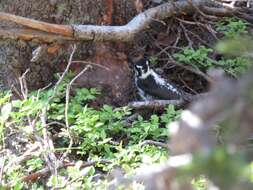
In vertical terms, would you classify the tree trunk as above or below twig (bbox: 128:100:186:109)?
above

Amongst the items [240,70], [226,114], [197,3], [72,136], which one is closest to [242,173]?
[226,114]

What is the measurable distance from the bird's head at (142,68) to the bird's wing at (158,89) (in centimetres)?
4

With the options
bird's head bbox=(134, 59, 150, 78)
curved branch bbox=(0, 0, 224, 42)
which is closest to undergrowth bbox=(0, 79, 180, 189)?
curved branch bbox=(0, 0, 224, 42)

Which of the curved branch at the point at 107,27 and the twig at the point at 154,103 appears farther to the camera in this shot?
the twig at the point at 154,103

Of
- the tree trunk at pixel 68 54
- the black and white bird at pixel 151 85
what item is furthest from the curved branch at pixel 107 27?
the black and white bird at pixel 151 85

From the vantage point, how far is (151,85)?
4.00 meters

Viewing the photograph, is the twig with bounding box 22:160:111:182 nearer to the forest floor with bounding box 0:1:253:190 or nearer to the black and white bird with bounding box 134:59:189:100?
the forest floor with bounding box 0:1:253:190

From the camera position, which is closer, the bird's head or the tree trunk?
the tree trunk

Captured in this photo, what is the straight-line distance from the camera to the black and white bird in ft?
12.9

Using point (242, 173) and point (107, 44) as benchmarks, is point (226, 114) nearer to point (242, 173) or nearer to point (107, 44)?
point (242, 173)

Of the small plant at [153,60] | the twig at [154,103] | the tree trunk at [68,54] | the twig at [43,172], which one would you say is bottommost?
the twig at [154,103]

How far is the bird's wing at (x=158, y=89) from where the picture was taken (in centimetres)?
392

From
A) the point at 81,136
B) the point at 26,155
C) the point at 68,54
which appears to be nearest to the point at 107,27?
the point at 68,54

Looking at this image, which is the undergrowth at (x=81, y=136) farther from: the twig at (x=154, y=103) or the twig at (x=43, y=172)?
the twig at (x=154, y=103)
